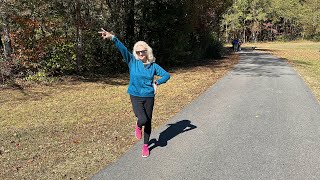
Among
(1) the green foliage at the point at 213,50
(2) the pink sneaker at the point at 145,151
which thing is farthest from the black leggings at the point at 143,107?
(1) the green foliage at the point at 213,50

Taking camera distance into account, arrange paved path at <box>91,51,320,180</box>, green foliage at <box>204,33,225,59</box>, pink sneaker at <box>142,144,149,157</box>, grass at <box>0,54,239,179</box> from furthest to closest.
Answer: green foliage at <box>204,33,225,59</box> < pink sneaker at <box>142,144,149,157</box> < grass at <box>0,54,239,179</box> < paved path at <box>91,51,320,180</box>

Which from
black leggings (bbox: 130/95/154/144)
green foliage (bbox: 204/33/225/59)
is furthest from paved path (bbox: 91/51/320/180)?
green foliage (bbox: 204/33/225/59)

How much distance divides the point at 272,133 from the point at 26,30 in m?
10.9

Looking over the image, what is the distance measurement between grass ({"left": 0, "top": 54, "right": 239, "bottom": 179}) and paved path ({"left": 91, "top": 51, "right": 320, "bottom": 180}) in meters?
0.44

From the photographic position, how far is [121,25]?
59.6 ft

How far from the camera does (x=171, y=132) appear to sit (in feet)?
22.2

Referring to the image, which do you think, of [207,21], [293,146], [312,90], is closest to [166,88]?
→ [312,90]

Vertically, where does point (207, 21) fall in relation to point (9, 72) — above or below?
above

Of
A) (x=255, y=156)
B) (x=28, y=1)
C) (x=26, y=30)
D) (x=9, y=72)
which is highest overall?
(x=28, y=1)

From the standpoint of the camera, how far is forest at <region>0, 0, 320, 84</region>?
13547 millimetres

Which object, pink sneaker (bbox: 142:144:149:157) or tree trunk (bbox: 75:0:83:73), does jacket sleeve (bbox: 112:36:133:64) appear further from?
tree trunk (bbox: 75:0:83:73)

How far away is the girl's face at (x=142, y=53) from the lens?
5.04 m

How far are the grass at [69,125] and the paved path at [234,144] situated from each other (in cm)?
44

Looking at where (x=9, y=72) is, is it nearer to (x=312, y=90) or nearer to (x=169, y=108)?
(x=169, y=108)
